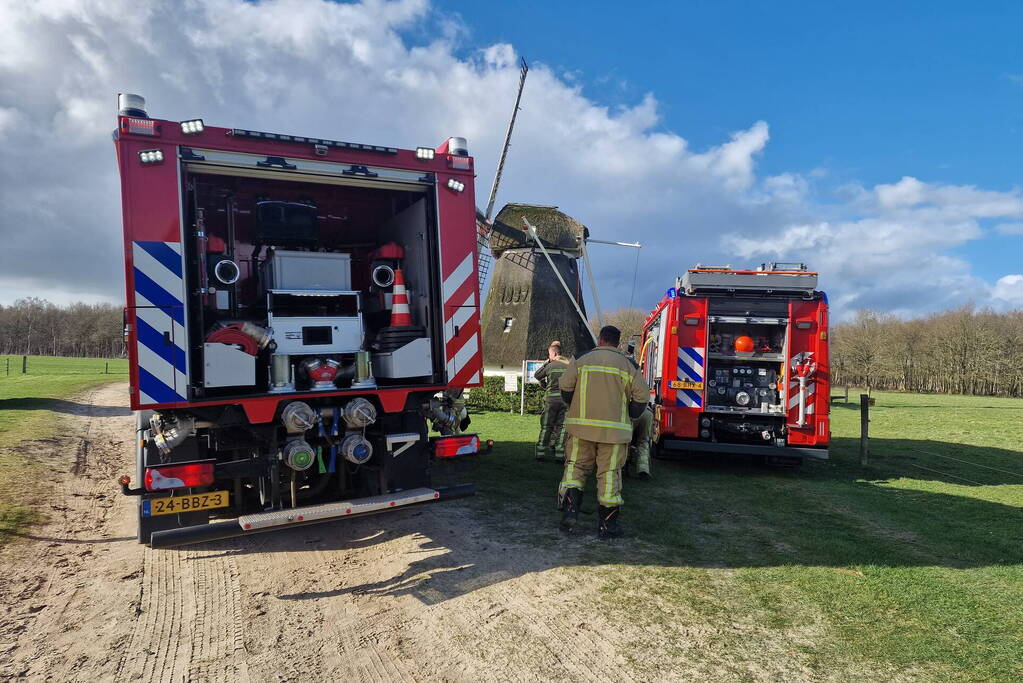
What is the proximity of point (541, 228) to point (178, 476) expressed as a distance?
21416 mm

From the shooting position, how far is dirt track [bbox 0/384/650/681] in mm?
3402

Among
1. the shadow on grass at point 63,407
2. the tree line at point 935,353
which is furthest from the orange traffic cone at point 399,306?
the tree line at point 935,353

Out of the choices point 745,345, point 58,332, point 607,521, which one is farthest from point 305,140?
point 58,332

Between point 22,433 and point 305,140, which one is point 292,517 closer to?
point 305,140

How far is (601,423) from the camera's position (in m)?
5.41

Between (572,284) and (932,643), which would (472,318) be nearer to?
(932,643)

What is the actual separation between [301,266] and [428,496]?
7.61 feet

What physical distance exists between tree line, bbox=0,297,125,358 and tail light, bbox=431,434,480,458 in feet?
273

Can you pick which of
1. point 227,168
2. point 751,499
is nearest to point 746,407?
point 751,499

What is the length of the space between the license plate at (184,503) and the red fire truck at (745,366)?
6120 millimetres

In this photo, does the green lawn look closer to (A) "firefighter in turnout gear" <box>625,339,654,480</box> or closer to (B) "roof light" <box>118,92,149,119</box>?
(A) "firefighter in turnout gear" <box>625,339,654,480</box>

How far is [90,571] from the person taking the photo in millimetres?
4852

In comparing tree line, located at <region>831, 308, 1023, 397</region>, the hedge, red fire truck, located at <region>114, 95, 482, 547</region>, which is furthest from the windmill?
tree line, located at <region>831, 308, 1023, 397</region>

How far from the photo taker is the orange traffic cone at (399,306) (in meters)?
5.90
